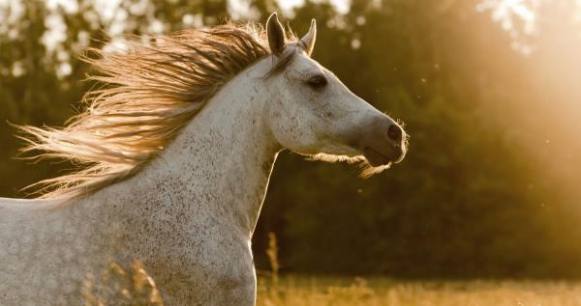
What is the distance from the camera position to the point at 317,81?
7.17m

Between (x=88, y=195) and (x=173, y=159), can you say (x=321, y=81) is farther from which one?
(x=88, y=195)

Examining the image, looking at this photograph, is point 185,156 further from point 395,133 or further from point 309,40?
point 309,40

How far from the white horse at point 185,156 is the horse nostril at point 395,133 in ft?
0.03

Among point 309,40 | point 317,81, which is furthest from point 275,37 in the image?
point 309,40

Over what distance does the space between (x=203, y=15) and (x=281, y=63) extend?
45.1 m

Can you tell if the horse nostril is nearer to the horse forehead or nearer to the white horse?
the white horse

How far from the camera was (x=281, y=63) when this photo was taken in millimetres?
7230

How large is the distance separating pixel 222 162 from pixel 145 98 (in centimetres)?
84

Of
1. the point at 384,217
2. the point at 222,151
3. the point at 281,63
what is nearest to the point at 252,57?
the point at 281,63

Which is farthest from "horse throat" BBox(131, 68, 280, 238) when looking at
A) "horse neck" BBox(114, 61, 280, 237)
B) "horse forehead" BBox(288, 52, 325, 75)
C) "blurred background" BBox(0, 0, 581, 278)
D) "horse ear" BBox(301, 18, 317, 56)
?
"blurred background" BBox(0, 0, 581, 278)

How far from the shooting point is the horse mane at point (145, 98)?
7.03 meters

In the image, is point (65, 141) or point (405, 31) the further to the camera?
point (405, 31)

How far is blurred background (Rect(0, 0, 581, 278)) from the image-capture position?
4328 cm

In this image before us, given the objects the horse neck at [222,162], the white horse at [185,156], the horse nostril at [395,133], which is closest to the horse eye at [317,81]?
the white horse at [185,156]
